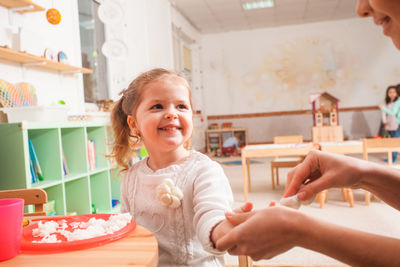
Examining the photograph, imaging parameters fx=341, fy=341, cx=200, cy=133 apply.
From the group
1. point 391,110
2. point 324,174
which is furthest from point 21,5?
point 391,110

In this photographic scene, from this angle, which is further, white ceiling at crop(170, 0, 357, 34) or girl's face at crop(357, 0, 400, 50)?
white ceiling at crop(170, 0, 357, 34)

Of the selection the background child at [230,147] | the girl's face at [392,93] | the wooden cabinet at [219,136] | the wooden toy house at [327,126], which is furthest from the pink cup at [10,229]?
the wooden cabinet at [219,136]

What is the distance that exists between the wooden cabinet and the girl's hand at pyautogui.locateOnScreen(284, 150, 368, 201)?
800 cm

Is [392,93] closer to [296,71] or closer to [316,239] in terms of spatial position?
[296,71]

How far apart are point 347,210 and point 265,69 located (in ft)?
20.5

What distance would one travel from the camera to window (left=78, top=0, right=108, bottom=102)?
398 cm

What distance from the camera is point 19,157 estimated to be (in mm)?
2033

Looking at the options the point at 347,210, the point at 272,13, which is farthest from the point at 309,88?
the point at 347,210

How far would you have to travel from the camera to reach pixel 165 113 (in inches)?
46.6

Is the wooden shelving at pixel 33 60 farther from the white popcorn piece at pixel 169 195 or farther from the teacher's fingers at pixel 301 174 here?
the teacher's fingers at pixel 301 174

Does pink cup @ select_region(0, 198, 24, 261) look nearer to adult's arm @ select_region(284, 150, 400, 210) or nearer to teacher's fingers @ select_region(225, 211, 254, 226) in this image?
teacher's fingers @ select_region(225, 211, 254, 226)

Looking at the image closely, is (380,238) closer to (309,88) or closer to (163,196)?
(163,196)

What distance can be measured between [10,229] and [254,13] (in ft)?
26.7

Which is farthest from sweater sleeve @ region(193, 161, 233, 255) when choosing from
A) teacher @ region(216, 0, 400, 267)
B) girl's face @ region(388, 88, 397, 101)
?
girl's face @ region(388, 88, 397, 101)
